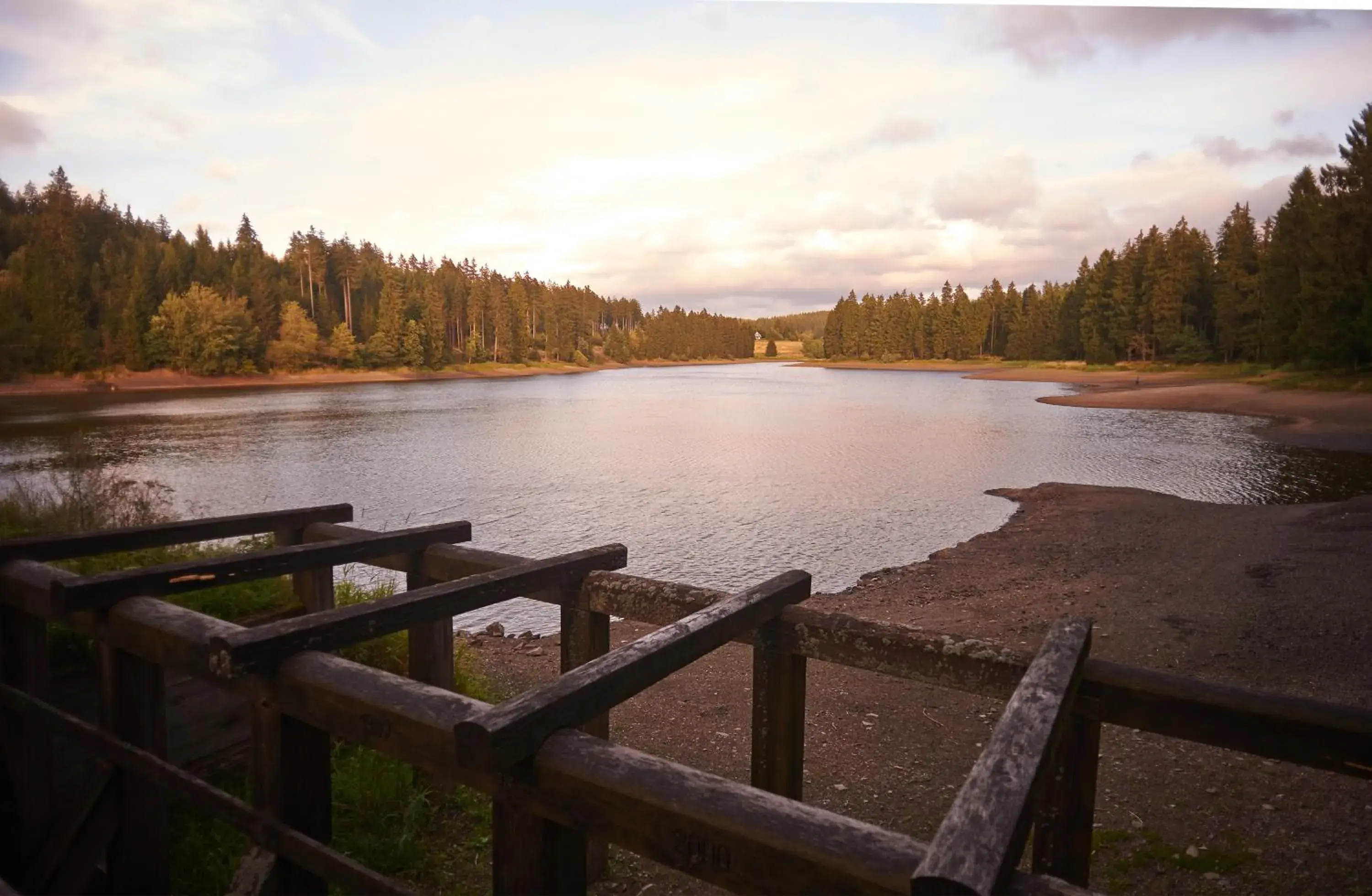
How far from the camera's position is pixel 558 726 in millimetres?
1938

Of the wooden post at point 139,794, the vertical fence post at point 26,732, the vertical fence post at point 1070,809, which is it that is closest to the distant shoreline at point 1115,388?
the vertical fence post at point 1070,809

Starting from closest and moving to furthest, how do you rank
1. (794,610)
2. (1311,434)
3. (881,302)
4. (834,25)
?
(794,610)
(834,25)
(1311,434)
(881,302)

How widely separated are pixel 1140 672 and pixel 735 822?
5.74ft

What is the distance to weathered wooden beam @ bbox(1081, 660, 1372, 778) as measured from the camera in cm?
229

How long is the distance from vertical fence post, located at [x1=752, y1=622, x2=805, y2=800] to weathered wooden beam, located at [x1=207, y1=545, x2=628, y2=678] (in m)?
0.94

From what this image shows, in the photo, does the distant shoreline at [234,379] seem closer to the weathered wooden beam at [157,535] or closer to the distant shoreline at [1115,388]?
the distant shoreline at [1115,388]

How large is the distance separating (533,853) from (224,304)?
88.7 metres

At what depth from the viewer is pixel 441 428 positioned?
40.9m

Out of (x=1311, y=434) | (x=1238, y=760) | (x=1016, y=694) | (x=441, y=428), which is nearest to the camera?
(x=1016, y=694)

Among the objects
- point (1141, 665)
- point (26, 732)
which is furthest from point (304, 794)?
point (1141, 665)

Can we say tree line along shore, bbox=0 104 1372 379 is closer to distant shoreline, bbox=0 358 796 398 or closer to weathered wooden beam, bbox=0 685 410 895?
distant shoreline, bbox=0 358 796 398

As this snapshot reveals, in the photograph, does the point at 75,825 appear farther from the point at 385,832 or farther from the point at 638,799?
the point at 638,799

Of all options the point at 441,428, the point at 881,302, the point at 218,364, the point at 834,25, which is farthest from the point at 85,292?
the point at 881,302

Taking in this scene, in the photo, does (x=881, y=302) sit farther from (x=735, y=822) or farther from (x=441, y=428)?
(x=735, y=822)
